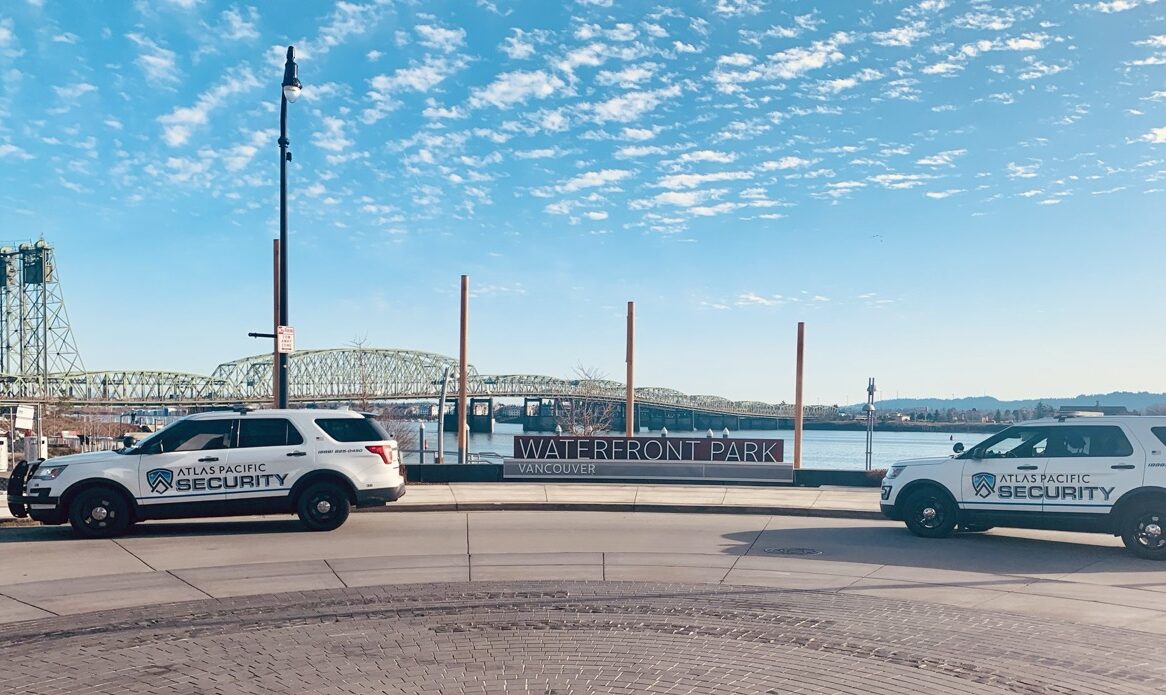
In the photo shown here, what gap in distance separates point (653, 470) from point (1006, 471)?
31.5 ft

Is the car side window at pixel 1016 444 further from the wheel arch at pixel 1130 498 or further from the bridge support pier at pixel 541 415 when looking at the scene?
the bridge support pier at pixel 541 415

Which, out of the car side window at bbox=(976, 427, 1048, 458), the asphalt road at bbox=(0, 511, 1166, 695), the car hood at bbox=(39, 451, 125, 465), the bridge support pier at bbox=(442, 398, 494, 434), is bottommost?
the bridge support pier at bbox=(442, 398, 494, 434)

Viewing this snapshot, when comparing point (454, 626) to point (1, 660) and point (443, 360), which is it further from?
point (443, 360)

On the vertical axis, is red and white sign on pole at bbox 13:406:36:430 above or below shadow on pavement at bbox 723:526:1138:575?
above

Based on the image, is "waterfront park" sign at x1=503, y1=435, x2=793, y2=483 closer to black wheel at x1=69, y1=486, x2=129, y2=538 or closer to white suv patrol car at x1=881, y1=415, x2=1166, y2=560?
white suv patrol car at x1=881, y1=415, x2=1166, y2=560

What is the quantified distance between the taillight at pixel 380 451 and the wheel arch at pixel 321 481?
0.55 meters

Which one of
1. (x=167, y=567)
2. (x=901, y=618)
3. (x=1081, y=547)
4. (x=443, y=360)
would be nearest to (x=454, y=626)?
(x=901, y=618)

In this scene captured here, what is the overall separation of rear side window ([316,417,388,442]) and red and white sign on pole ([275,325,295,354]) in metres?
3.72

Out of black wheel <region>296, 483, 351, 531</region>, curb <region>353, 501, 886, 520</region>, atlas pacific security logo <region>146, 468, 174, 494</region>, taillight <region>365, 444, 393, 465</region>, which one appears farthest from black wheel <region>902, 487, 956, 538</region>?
atlas pacific security logo <region>146, 468, 174, 494</region>

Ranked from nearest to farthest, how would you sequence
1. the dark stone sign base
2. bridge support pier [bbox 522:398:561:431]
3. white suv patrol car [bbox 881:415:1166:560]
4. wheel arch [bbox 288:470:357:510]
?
white suv patrol car [bbox 881:415:1166:560] → wheel arch [bbox 288:470:357:510] → the dark stone sign base → bridge support pier [bbox 522:398:561:431]

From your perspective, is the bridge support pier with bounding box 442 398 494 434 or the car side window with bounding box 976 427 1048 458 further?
the bridge support pier with bounding box 442 398 494 434

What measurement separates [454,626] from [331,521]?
6.35 metres

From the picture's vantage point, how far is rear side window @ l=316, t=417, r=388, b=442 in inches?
557

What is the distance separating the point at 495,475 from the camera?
21.5 meters
